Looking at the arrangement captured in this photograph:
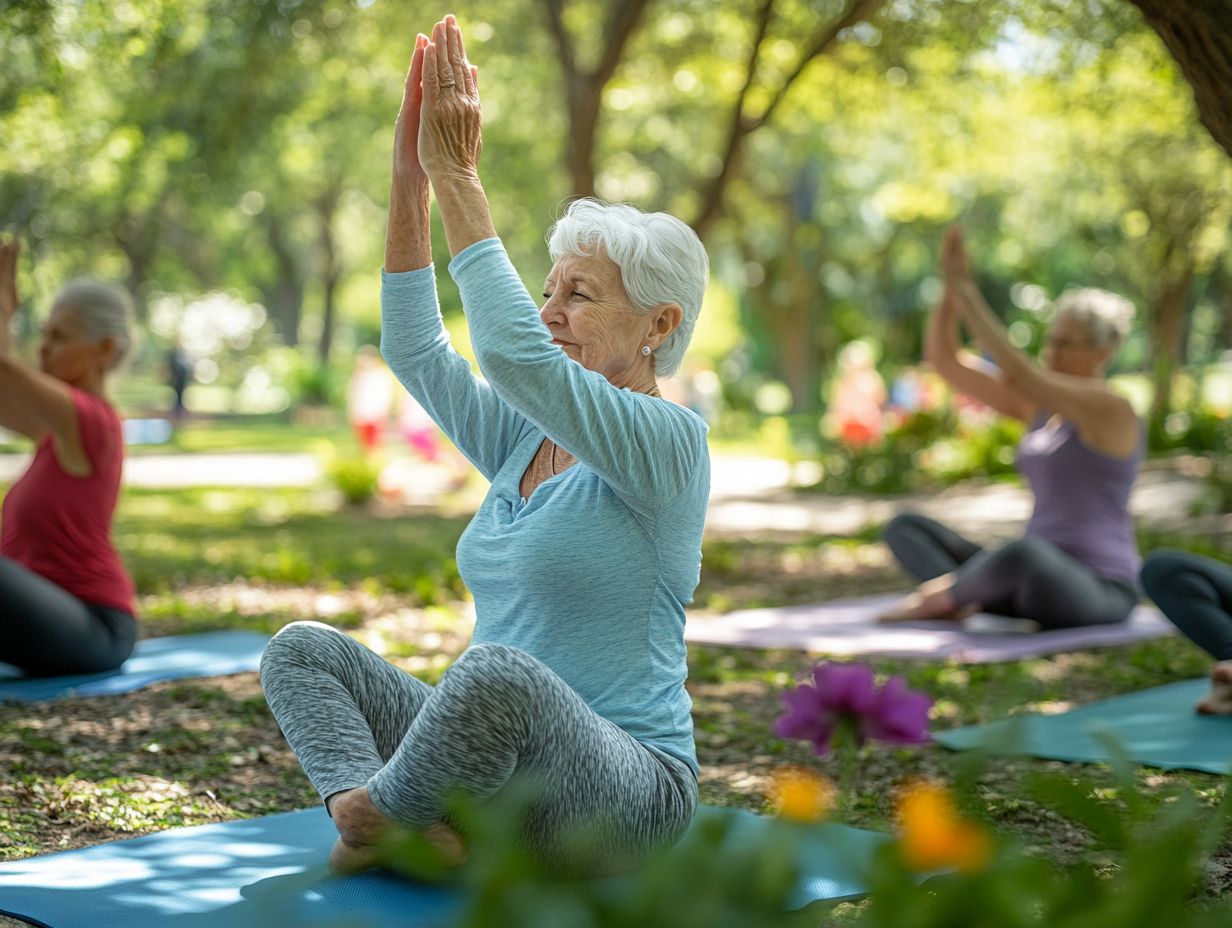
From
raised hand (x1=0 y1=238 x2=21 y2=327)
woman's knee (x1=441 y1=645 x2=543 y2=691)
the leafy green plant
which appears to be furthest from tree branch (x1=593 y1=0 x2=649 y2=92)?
the leafy green plant

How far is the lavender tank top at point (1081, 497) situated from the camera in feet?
19.9

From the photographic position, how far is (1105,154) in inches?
747

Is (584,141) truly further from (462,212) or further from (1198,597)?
(462,212)

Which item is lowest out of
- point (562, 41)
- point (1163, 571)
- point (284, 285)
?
point (1163, 571)

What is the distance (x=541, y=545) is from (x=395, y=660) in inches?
136

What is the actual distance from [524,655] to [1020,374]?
3.80 meters

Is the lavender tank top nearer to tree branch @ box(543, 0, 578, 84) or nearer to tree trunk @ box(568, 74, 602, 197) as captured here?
tree trunk @ box(568, 74, 602, 197)

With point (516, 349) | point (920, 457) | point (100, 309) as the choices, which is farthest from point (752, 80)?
point (516, 349)

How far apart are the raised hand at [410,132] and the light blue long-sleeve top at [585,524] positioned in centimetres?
20

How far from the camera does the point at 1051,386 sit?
5.84 meters

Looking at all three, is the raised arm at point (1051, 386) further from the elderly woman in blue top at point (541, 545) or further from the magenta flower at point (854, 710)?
the magenta flower at point (854, 710)

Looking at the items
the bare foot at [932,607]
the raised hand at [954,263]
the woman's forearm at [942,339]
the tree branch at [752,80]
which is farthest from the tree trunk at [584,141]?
the raised hand at [954,263]

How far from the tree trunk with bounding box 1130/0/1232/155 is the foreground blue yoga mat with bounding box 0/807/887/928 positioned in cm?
213

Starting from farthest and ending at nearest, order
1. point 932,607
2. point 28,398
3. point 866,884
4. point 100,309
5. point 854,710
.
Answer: point 932,607 → point 100,309 → point 28,398 → point 854,710 → point 866,884
